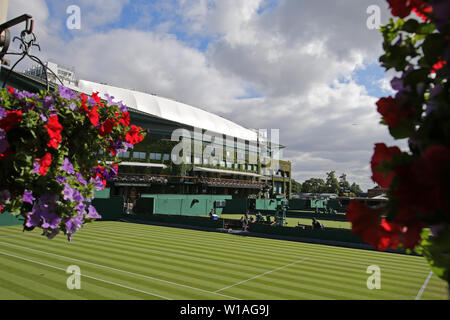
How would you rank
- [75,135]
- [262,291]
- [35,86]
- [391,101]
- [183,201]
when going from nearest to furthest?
[391,101] → [75,135] → [262,291] → [183,201] → [35,86]

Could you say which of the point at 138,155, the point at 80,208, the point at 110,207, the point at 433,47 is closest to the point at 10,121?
the point at 80,208

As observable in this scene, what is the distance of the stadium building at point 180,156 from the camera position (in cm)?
5791

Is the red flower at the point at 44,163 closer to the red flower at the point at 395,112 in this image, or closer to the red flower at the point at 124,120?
the red flower at the point at 124,120

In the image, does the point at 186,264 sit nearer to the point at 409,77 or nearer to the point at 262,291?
the point at 262,291

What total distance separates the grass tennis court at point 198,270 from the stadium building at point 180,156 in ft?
123

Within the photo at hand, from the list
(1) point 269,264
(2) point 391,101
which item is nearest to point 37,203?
(2) point 391,101

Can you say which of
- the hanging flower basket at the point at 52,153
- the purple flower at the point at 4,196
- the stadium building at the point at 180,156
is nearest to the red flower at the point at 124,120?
the hanging flower basket at the point at 52,153

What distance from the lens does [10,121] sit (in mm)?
2895

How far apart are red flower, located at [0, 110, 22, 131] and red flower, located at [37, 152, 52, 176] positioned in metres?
0.40

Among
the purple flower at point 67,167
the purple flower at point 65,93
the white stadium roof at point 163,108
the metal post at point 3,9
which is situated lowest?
the purple flower at point 67,167

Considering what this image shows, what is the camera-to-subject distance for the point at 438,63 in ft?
4.76

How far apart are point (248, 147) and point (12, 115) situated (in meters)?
80.7

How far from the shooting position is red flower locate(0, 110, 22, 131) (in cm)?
287
